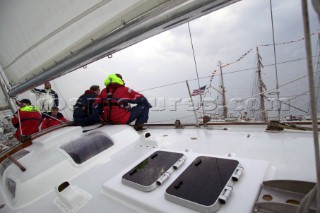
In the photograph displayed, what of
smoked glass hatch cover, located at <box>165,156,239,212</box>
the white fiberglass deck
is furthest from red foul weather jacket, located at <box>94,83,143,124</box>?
smoked glass hatch cover, located at <box>165,156,239,212</box>

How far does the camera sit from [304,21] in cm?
43

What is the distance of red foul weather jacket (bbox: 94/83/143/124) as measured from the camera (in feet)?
9.74

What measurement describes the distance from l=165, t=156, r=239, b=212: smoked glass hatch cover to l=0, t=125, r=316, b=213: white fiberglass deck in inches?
1.7

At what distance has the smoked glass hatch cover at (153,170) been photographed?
3.77 feet

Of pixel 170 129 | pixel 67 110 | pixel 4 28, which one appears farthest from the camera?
pixel 67 110

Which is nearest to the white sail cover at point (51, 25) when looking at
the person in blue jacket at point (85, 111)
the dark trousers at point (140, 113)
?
the person in blue jacket at point (85, 111)

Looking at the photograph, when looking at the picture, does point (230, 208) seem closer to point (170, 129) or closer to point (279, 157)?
point (279, 157)

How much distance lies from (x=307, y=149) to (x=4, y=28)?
277 cm

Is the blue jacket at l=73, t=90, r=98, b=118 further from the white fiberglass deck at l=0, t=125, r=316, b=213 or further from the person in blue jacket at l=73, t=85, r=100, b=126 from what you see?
the white fiberglass deck at l=0, t=125, r=316, b=213

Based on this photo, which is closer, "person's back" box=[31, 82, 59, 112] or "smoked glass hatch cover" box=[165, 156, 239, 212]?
"smoked glass hatch cover" box=[165, 156, 239, 212]

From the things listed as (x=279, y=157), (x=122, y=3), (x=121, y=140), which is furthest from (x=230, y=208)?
(x=121, y=140)

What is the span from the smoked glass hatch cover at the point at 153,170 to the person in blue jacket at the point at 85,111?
196 cm

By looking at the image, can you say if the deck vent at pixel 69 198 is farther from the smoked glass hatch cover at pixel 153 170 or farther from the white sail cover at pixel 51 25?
the white sail cover at pixel 51 25

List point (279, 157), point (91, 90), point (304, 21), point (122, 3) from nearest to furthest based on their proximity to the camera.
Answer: point (304, 21)
point (122, 3)
point (279, 157)
point (91, 90)
